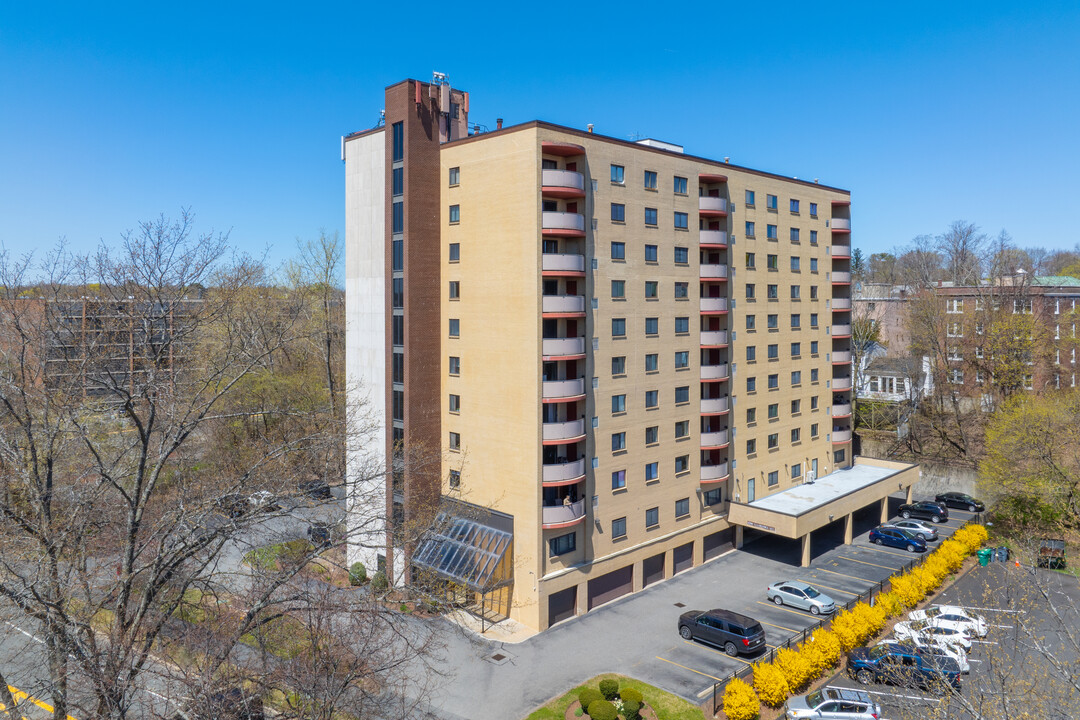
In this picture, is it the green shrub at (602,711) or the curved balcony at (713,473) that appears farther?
the curved balcony at (713,473)

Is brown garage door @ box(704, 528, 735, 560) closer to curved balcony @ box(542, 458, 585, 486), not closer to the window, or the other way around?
the window

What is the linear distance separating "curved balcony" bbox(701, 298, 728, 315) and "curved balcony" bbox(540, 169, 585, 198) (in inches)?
456

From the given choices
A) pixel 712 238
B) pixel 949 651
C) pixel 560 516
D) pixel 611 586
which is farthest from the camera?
pixel 712 238

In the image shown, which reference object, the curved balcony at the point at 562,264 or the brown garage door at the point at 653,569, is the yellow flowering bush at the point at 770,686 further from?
the curved balcony at the point at 562,264

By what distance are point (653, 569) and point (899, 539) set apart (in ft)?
60.1

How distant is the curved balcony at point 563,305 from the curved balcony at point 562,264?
3.89 ft

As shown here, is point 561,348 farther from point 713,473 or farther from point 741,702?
point 741,702

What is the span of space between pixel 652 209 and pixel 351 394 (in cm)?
2014

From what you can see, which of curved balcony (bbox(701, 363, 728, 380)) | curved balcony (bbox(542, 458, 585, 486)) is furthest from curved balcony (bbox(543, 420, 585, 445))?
curved balcony (bbox(701, 363, 728, 380))

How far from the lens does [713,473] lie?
41.9 metres

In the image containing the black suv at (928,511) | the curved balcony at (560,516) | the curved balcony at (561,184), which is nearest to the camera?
the curved balcony at (561,184)

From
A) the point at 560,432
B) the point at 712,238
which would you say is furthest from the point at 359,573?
the point at 712,238

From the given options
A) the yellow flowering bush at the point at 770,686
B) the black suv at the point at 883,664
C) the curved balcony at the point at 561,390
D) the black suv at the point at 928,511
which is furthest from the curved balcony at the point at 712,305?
the black suv at the point at 928,511

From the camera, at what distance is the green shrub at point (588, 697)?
26.4 meters
